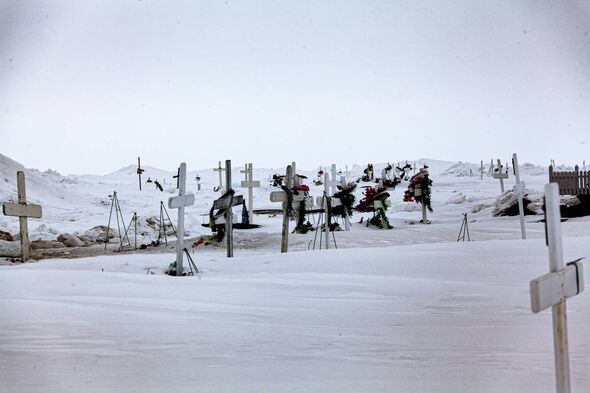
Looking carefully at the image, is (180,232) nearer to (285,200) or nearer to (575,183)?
(285,200)

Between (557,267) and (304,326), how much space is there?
2.15 meters

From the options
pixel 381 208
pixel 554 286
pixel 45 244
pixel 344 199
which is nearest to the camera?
pixel 554 286

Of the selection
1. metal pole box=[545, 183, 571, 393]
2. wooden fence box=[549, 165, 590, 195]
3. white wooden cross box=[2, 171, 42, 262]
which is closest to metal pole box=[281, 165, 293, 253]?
white wooden cross box=[2, 171, 42, 262]

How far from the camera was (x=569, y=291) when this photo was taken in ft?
7.33

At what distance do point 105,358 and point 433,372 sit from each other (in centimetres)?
163

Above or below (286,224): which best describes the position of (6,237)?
below

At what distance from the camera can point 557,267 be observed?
84.7 inches

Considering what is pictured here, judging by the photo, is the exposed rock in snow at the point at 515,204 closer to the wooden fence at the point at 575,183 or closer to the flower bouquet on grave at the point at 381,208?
the wooden fence at the point at 575,183

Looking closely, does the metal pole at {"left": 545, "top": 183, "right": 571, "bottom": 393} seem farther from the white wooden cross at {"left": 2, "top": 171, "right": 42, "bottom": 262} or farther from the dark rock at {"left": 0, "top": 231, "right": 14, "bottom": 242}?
the dark rock at {"left": 0, "top": 231, "right": 14, "bottom": 242}

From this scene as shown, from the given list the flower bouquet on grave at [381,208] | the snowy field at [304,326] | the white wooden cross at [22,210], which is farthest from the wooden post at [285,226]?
the flower bouquet on grave at [381,208]

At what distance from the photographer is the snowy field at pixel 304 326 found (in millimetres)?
2889

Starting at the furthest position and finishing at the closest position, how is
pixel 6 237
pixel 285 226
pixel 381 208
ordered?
pixel 381 208, pixel 6 237, pixel 285 226

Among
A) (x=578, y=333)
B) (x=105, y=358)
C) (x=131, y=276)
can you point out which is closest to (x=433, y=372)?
(x=578, y=333)

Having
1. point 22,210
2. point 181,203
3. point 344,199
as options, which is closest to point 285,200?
point 181,203
